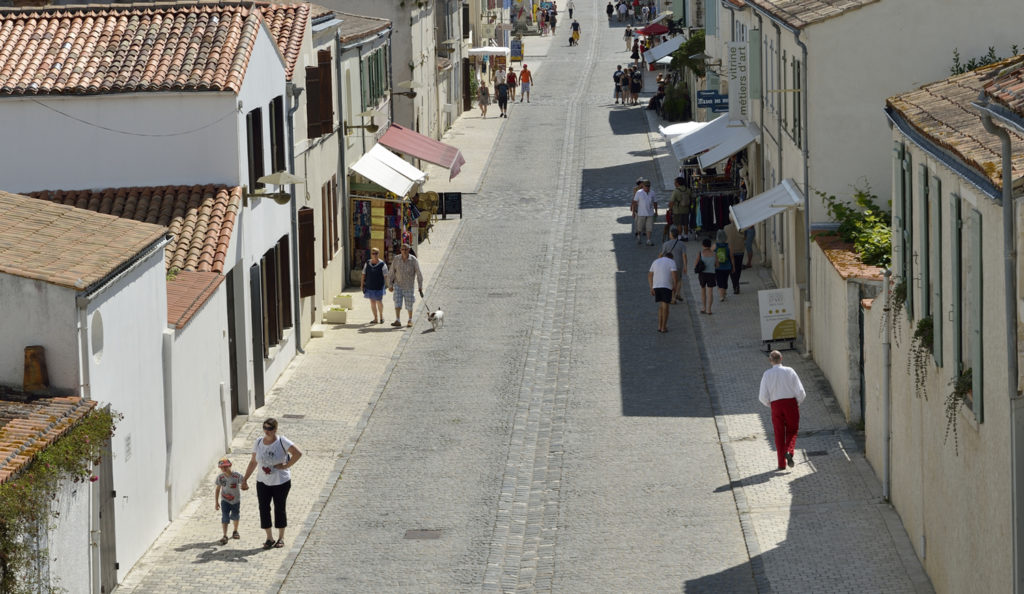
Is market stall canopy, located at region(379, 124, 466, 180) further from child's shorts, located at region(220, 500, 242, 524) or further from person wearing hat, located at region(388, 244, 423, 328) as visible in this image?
child's shorts, located at region(220, 500, 242, 524)

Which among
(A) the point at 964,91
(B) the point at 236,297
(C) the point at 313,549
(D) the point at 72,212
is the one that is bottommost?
(C) the point at 313,549

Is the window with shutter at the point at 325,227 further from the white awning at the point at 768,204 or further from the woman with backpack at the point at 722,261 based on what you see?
the white awning at the point at 768,204

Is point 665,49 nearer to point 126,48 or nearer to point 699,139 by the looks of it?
point 699,139

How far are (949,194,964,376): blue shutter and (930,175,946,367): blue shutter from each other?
2.30 feet

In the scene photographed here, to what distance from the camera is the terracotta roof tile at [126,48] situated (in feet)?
74.5

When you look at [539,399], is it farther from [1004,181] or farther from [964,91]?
[1004,181]

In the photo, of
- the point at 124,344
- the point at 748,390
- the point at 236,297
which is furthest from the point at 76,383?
the point at 748,390

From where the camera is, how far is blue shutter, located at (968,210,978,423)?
12.5 metres

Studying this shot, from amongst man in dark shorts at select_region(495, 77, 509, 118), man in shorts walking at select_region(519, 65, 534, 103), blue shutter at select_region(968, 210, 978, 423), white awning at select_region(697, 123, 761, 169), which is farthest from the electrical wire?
man in shorts walking at select_region(519, 65, 534, 103)

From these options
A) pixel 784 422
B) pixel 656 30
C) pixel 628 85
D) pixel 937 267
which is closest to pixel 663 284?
pixel 784 422

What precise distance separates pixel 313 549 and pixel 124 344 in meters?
3.05

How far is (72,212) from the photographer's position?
18438 mm

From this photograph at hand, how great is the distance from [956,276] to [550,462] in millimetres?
8294

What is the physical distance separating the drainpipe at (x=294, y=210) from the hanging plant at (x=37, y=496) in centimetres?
1172
